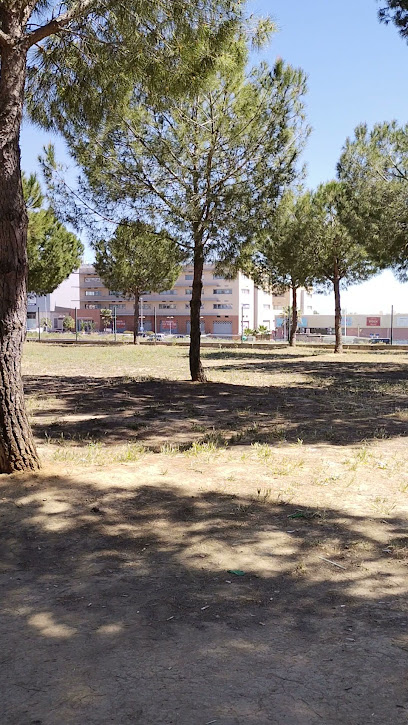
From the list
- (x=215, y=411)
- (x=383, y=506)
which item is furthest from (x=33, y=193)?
(x=383, y=506)

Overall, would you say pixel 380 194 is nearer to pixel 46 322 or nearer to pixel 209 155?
pixel 209 155

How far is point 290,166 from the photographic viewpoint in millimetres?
11336

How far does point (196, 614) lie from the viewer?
8.84 ft

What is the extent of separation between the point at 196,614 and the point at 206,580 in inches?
14.2

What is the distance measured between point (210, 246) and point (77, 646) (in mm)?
10059

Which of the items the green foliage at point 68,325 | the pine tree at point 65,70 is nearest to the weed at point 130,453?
the pine tree at point 65,70

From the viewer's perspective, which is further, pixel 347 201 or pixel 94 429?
pixel 347 201

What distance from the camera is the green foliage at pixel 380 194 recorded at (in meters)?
16.5

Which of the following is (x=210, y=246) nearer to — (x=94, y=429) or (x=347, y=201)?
(x=94, y=429)

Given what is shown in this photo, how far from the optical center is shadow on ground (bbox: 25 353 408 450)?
22.3 feet

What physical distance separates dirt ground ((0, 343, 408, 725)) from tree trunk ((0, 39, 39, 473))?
0.33m

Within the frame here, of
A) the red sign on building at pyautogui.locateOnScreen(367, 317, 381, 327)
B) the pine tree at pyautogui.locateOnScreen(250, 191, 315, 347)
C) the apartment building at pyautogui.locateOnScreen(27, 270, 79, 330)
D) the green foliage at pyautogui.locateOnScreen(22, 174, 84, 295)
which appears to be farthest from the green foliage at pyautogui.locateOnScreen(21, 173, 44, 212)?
the red sign on building at pyautogui.locateOnScreen(367, 317, 381, 327)

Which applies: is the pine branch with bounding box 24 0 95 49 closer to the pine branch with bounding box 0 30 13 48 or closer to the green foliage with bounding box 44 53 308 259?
the pine branch with bounding box 0 30 13 48

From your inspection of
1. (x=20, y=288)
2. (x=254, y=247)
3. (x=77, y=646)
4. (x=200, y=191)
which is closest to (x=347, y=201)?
(x=254, y=247)
